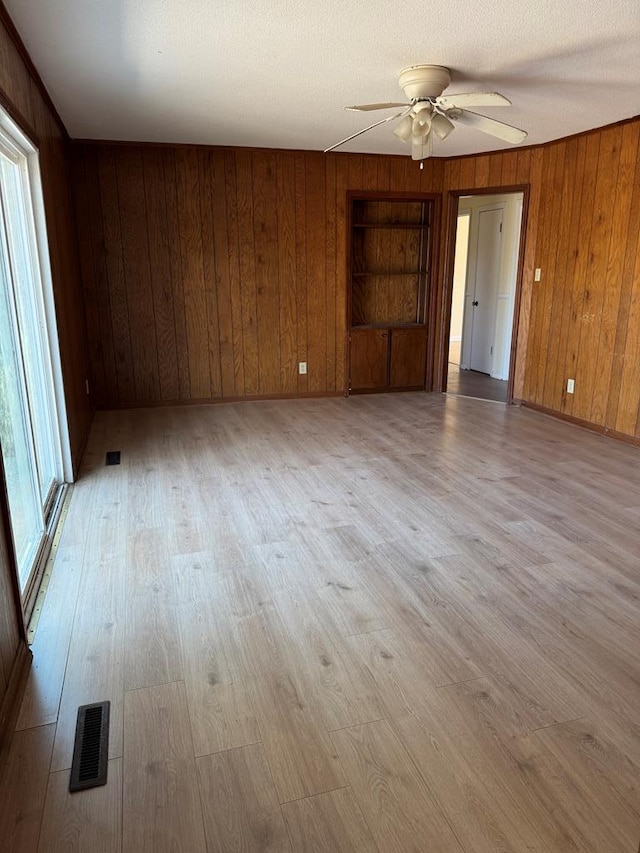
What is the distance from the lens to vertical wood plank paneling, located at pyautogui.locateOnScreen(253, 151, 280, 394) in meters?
5.47

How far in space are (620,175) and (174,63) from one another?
333 cm

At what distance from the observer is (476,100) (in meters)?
3.07

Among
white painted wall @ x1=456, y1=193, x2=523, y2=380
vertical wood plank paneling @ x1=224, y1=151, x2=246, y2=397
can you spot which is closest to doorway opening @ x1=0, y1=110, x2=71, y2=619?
vertical wood plank paneling @ x1=224, y1=151, x2=246, y2=397

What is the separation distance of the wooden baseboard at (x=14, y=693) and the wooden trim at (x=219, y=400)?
3.78 metres

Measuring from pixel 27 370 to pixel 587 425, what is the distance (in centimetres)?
427

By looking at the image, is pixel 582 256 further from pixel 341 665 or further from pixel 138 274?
pixel 341 665

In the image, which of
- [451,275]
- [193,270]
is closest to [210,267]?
[193,270]

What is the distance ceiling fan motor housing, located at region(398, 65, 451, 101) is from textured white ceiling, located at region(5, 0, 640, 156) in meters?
0.06

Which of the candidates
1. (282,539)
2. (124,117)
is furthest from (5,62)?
(282,539)

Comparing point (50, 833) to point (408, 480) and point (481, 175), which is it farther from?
point (481, 175)

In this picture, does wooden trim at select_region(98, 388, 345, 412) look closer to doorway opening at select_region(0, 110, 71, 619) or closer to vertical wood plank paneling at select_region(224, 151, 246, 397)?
vertical wood plank paneling at select_region(224, 151, 246, 397)

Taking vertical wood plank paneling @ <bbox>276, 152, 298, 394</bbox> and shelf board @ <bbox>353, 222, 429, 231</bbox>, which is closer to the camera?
vertical wood plank paneling @ <bbox>276, 152, 298, 394</bbox>

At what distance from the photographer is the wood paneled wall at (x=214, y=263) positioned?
5.25m

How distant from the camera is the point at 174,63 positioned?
316cm
